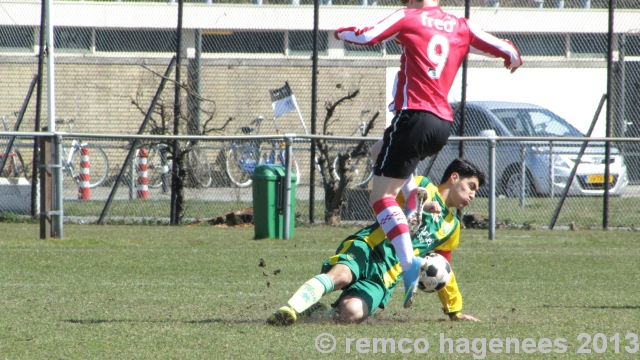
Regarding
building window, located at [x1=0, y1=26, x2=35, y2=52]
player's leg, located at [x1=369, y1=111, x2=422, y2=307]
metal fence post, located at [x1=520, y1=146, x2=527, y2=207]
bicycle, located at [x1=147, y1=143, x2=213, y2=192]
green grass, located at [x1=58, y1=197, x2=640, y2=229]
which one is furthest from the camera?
building window, located at [x1=0, y1=26, x2=35, y2=52]

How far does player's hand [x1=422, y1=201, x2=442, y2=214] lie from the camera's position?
4594 millimetres

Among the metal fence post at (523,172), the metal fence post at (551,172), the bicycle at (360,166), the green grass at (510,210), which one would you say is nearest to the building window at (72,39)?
the green grass at (510,210)

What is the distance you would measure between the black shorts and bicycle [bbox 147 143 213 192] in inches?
296

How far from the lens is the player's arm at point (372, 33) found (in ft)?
14.5

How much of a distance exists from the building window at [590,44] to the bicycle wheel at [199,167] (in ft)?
22.9

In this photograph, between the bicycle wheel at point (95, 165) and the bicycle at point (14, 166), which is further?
the bicycle wheel at point (95, 165)

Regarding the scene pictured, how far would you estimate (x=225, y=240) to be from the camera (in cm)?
976

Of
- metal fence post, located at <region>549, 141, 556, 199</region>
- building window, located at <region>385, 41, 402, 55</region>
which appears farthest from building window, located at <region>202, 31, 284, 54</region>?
metal fence post, located at <region>549, 141, 556, 199</region>

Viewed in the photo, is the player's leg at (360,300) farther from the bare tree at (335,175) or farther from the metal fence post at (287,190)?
the bare tree at (335,175)

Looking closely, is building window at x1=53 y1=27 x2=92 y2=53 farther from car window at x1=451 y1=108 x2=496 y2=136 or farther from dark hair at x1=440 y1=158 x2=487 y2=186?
dark hair at x1=440 y1=158 x2=487 y2=186

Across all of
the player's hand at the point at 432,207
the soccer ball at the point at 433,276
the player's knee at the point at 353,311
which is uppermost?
the player's hand at the point at 432,207

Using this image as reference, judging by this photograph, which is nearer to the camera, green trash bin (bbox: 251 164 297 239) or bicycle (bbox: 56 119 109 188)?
green trash bin (bbox: 251 164 297 239)

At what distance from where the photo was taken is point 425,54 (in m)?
4.61

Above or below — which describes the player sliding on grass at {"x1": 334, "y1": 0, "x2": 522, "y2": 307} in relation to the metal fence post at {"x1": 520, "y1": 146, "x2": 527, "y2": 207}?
above
